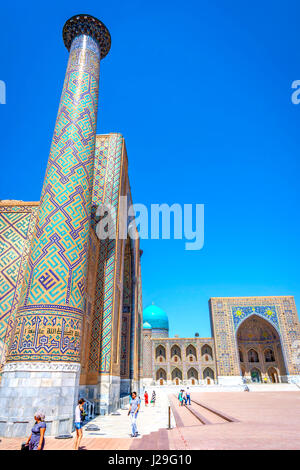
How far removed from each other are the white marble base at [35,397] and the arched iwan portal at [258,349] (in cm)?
2574

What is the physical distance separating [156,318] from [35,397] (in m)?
32.0

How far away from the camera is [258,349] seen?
29.3 meters

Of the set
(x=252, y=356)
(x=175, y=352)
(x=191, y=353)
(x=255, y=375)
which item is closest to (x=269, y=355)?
(x=252, y=356)

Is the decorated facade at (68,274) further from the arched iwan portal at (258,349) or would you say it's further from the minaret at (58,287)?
the arched iwan portal at (258,349)

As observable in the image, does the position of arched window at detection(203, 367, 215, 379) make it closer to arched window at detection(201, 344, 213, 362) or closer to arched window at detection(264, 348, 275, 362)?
arched window at detection(201, 344, 213, 362)

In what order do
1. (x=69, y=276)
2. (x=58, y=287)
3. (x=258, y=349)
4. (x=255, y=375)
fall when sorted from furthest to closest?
(x=258, y=349)
(x=255, y=375)
(x=69, y=276)
(x=58, y=287)

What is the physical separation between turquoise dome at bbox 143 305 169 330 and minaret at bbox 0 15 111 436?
30884 millimetres

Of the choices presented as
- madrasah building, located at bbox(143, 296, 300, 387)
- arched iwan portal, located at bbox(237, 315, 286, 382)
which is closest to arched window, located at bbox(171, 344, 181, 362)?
madrasah building, located at bbox(143, 296, 300, 387)

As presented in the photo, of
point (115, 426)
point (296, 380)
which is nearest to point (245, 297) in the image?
point (296, 380)

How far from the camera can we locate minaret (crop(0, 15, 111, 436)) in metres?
4.75

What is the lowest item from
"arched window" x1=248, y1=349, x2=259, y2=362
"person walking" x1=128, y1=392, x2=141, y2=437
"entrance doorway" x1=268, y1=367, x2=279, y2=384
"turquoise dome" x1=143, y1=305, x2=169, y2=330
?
"person walking" x1=128, y1=392, x2=141, y2=437

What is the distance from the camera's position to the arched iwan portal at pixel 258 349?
92.1ft

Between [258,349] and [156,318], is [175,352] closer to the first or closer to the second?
[156,318]
